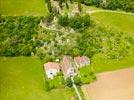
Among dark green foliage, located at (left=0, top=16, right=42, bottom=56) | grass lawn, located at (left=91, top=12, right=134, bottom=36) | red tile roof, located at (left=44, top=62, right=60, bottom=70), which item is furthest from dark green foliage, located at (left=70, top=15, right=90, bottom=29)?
red tile roof, located at (left=44, top=62, right=60, bottom=70)

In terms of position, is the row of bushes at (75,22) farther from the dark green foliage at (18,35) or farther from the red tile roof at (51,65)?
the red tile roof at (51,65)

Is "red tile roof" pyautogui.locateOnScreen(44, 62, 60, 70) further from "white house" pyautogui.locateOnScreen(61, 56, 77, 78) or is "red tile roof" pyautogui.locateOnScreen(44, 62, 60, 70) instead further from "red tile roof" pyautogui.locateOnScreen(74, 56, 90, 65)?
"red tile roof" pyautogui.locateOnScreen(74, 56, 90, 65)

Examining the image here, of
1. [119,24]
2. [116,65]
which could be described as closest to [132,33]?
[119,24]

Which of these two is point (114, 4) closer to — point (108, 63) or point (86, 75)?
point (108, 63)

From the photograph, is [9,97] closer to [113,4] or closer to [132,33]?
[132,33]

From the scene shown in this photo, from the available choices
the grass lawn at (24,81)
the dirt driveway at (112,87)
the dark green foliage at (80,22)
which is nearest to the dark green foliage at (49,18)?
the dark green foliage at (80,22)
